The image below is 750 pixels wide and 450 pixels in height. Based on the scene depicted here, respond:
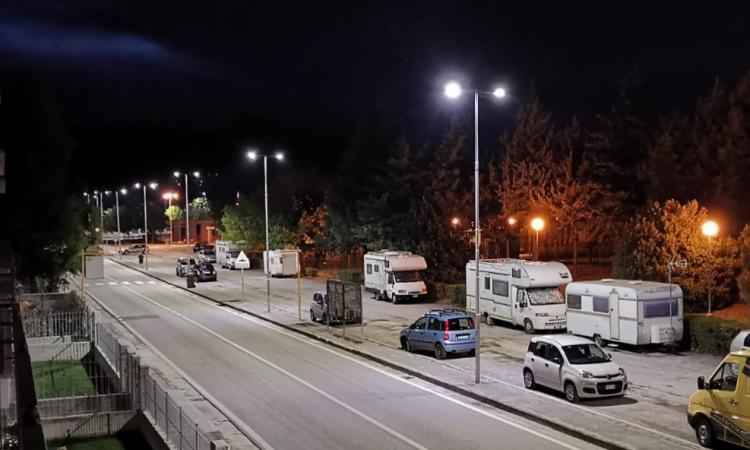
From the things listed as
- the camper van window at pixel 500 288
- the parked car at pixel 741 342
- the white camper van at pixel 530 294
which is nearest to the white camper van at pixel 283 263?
the camper van window at pixel 500 288

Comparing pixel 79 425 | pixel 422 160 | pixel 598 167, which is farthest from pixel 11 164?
pixel 598 167

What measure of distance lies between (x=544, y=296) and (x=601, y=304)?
474cm

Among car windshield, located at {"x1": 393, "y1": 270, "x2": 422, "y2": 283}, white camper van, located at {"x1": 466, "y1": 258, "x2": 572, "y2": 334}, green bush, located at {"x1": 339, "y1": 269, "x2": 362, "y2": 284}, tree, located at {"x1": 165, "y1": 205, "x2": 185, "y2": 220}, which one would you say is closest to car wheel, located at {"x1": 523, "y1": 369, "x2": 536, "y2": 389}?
white camper van, located at {"x1": 466, "y1": 258, "x2": 572, "y2": 334}

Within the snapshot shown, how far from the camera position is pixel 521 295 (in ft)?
111

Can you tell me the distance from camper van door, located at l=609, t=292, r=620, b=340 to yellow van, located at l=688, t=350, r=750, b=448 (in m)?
11.8

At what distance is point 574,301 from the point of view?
30.5m

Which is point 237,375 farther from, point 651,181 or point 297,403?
point 651,181

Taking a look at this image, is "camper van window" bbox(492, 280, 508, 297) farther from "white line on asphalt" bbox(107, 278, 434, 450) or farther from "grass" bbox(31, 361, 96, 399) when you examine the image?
"grass" bbox(31, 361, 96, 399)

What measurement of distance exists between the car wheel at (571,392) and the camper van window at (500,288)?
13980 millimetres

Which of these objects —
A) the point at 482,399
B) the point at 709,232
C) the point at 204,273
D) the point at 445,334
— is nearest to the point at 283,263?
the point at 204,273

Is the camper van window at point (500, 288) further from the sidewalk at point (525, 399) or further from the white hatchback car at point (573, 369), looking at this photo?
the white hatchback car at point (573, 369)

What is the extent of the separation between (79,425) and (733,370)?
15089 mm

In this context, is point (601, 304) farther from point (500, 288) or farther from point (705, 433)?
point (705, 433)

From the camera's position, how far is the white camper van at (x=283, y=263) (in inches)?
2525
